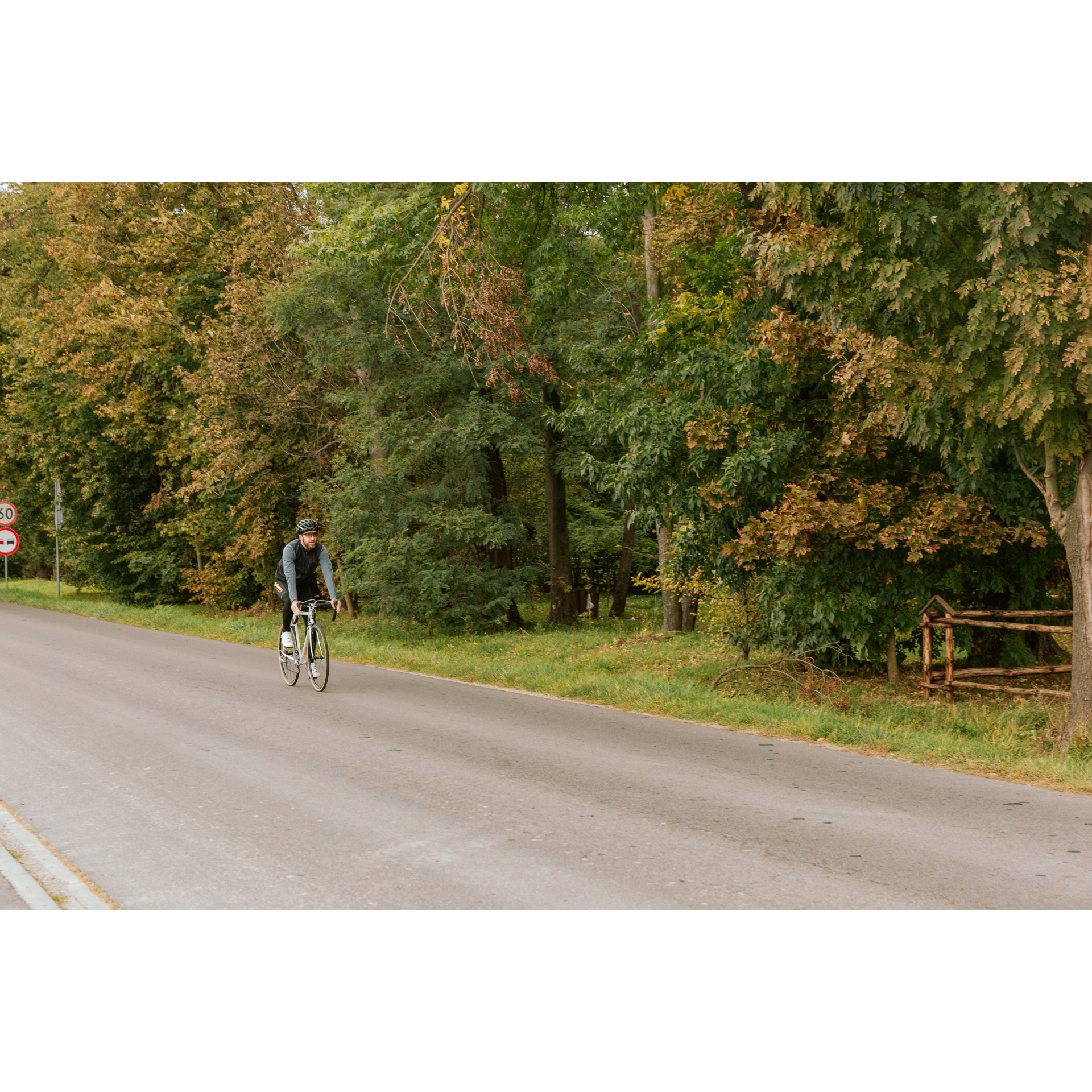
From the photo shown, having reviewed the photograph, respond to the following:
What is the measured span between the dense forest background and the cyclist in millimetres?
3517

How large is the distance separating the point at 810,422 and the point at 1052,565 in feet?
13.5

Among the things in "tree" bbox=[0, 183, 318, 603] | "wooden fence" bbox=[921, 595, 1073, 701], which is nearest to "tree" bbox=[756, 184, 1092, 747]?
"wooden fence" bbox=[921, 595, 1073, 701]

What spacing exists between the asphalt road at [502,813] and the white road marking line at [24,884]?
12cm

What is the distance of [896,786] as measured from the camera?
7789mm

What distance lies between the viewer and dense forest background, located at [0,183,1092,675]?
9.20 meters

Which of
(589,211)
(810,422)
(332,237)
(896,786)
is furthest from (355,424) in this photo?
(896,786)

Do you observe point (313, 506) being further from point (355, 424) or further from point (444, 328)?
point (444, 328)

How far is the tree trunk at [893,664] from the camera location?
1367 cm

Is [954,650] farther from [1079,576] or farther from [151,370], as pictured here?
[151,370]

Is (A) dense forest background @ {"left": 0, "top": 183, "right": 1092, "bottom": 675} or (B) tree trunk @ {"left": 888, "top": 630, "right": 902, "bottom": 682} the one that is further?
(B) tree trunk @ {"left": 888, "top": 630, "right": 902, "bottom": 682}

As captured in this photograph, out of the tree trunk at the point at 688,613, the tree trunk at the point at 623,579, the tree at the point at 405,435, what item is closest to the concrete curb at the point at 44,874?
the tree at the point at 405,435

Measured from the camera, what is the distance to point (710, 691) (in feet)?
41.2

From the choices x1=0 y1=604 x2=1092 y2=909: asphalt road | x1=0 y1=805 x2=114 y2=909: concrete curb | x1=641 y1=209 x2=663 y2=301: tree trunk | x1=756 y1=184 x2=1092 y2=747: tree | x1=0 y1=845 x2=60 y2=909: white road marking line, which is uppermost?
x1=641 y1=209 x2=663 y2=301: tree trunk

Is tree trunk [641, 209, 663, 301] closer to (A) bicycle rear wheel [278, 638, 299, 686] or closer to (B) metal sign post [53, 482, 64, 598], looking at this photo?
(A) bicycle rear wheel [278, 638, 299, 686]
